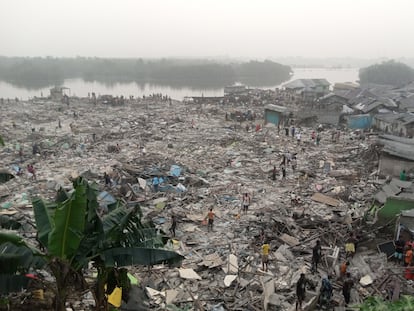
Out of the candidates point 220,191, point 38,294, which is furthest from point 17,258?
point 220,191

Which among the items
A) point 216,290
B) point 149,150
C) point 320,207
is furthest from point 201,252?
point 149,150

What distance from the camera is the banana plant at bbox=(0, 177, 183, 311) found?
14.3 ft

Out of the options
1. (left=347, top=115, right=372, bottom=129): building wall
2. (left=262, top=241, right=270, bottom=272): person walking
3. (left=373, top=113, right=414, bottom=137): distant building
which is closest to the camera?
(left=262, top=241, right=270, bottom=272): person walking

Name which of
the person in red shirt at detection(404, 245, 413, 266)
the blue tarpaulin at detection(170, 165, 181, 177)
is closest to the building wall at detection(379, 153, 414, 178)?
the person in red shirt at detection(404, 245, 413, 266)

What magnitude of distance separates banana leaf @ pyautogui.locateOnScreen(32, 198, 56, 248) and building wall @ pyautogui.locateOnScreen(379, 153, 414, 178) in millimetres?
12232

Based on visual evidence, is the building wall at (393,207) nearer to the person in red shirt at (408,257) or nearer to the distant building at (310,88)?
the person in red shirt at (408,257)

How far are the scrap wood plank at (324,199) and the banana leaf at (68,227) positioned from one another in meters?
9.31

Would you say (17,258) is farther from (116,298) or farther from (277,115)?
(277,115)

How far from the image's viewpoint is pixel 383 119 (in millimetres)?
22281

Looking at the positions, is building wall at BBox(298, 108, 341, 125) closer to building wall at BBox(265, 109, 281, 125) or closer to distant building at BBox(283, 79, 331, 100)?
building wall at BBox(265, 109, 281, 125)

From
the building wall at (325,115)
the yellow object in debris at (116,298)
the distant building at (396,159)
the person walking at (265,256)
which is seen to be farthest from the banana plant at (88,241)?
the building wall at (325,115)

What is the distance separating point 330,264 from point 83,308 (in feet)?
17.2

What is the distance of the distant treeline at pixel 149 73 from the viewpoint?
64.4 meters

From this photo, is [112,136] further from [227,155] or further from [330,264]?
[330,264]
